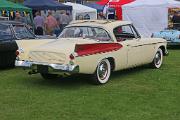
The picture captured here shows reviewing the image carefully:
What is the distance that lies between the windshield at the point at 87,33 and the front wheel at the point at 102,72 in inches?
25.1

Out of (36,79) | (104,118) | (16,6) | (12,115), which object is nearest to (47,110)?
(12,115)

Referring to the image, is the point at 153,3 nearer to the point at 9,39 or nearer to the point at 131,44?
the point at 9,39

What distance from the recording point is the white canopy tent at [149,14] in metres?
21.8

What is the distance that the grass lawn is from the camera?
21.4ft

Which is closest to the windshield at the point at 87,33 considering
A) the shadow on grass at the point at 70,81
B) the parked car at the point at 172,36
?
the shadow on grass at the point at 70,81

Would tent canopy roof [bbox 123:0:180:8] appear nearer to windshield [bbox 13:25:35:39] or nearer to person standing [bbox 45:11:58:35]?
person standing [bbox 45:11:58:35]

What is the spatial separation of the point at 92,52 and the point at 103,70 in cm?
74

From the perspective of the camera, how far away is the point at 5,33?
11094 mm

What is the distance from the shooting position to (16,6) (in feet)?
60.0

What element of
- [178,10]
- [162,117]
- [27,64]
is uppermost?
[178,10]

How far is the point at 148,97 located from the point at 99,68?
1.55 metres

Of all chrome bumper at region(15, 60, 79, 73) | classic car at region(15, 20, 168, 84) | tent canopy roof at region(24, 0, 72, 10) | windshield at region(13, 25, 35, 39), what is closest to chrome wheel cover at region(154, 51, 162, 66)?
classic car at region(15, 20, 168, 84)

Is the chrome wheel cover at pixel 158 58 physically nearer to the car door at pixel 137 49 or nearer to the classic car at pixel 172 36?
the car door at pixel 137 49

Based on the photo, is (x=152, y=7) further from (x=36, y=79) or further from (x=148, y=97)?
(x=148, y=97)
